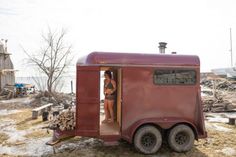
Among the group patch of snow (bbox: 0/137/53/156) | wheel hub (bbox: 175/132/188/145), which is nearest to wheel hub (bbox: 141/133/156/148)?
wheel hub (bbox: 175/132/188/145)

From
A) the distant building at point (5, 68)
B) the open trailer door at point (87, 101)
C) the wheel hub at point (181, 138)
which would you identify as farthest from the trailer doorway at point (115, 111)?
the distant building at point (5, 68)

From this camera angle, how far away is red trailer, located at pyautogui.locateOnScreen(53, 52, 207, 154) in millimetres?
7922

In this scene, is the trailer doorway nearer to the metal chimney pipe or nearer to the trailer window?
the trailer window

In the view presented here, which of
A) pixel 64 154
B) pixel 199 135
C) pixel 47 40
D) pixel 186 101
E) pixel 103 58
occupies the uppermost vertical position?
pixel 47 40

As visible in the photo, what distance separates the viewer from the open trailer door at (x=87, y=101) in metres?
→ 7.89

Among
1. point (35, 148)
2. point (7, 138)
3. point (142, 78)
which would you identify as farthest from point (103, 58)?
point (7, 138)

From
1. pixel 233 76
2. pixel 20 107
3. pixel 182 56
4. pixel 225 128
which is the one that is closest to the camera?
pixel 182 56

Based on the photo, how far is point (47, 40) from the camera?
28125 mm

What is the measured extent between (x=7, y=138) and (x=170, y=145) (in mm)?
6593

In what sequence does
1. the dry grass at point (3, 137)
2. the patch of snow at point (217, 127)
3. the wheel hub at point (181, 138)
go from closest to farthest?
the wheel hub at point (181, 138) → the dry grass at point (3, 137) → the patch of snow at point (217, 127)

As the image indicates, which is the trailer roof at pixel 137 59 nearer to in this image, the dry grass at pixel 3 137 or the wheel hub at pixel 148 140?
the wheel hub at pixel 148 140

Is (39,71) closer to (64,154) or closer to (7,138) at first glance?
(7,138)

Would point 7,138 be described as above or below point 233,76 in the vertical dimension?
Result: below

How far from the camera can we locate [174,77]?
27.6 feet
